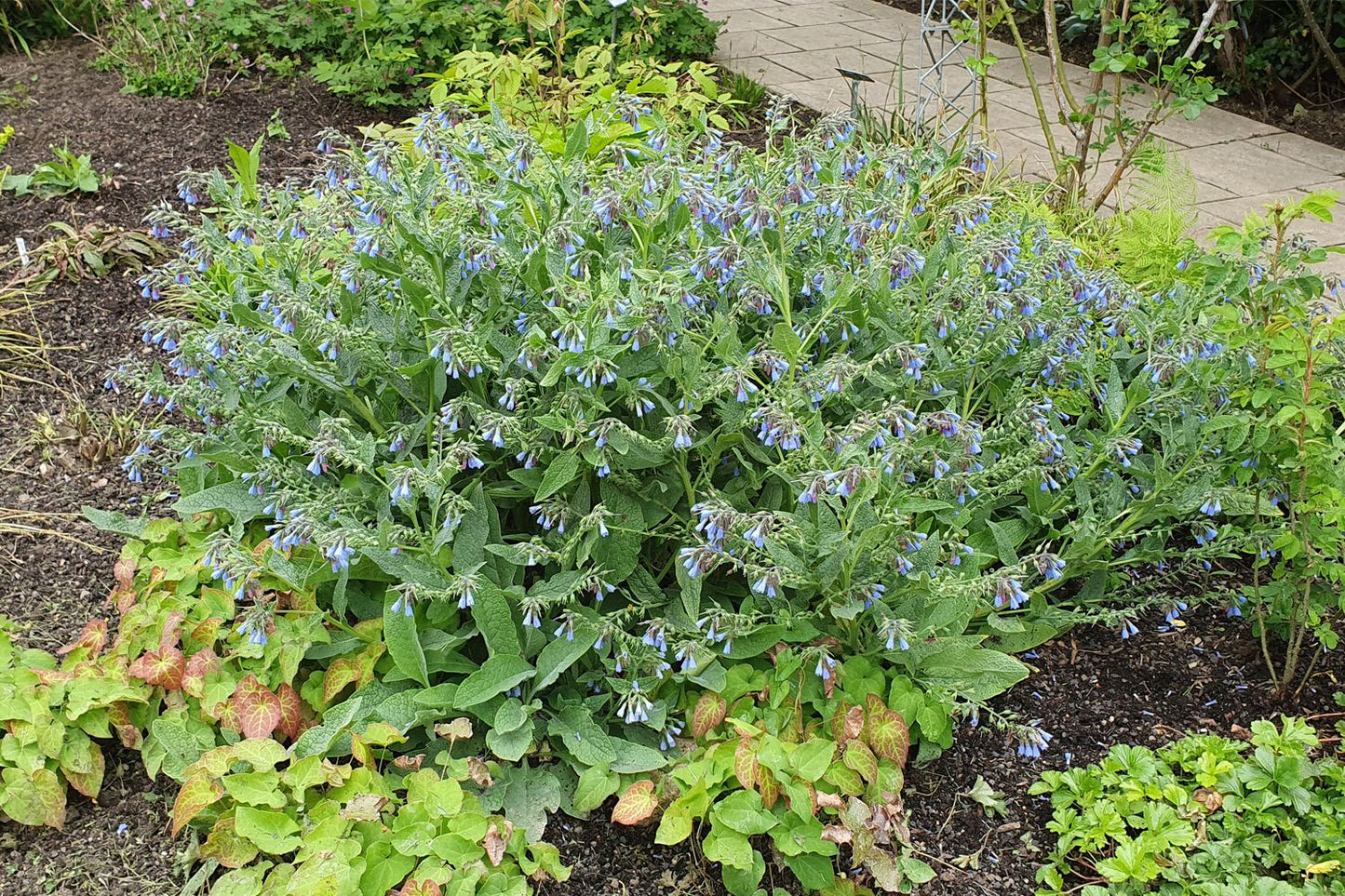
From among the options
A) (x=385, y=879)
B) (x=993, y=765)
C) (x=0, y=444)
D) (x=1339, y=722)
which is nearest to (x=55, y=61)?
(x=0, y=444)

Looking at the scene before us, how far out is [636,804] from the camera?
2252mm

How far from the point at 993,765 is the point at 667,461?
3.23ft

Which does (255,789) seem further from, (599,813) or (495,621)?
(599,813)

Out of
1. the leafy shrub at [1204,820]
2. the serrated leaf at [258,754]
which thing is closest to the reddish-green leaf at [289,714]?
the serrated leaf at [258,754]

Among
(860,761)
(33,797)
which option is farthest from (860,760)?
(33,797)

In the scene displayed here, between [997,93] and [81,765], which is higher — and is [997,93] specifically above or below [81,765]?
above

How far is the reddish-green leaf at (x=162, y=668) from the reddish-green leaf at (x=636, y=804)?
38.7 inches

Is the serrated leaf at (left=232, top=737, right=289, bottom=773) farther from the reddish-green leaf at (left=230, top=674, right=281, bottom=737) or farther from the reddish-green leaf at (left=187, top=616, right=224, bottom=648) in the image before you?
the reddish-green leaf at (left=187, top=616, right=224, bottom=648)

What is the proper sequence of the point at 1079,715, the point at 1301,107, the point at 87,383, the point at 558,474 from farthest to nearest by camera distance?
1. the point at 1301,107
2. the point at 87,383
3. the point at 1079,715
4. the point at 558,474

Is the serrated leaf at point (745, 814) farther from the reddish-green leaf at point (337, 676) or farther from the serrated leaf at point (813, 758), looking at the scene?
the reddish-green leaf at point (337, 676)

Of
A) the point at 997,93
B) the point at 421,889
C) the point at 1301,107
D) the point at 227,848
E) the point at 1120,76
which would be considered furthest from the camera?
the point at 997,93

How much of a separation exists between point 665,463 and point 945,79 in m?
5.01

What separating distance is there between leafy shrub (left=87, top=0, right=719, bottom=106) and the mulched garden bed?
2.04m

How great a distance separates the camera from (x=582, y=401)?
224 cm
